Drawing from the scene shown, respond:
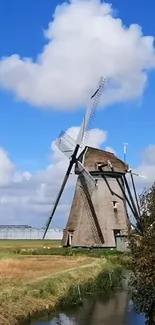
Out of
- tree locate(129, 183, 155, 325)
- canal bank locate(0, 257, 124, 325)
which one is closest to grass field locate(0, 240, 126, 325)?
canal bank locate(0, 257, 124, 325)

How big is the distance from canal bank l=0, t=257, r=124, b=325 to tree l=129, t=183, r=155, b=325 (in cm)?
459

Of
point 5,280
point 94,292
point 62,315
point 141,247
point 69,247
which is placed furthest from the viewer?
point 69,247

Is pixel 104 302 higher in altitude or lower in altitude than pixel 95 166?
lower

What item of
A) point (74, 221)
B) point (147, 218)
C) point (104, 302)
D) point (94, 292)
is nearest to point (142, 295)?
point (147, 218)

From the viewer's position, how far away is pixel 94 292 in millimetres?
31297

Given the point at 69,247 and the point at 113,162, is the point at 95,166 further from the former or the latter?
the point at 69,247

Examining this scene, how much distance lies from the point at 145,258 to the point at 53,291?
963 centimetres

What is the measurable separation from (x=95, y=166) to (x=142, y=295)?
39.1 metres

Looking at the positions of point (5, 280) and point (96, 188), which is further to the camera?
point (96, 188)

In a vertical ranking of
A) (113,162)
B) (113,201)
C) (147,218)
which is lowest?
(147,218)

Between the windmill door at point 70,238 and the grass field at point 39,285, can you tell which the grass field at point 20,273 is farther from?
the windmill door at point 70,238

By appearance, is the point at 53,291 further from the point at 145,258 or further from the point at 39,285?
the point at 145,258

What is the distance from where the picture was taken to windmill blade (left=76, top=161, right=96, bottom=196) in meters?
56.0

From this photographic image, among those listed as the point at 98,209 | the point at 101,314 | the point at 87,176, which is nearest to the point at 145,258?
the point at 101,314
